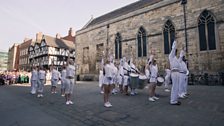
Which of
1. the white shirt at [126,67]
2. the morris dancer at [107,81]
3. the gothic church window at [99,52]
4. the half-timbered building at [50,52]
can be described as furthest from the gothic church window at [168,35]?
the half-timbered building at [50,52]

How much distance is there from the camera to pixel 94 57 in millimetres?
29016

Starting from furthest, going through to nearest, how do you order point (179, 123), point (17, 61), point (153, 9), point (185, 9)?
point (17, 61) < point (153, 9) < point (185, 9) < point (179, 123)

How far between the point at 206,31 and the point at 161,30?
16.0ft

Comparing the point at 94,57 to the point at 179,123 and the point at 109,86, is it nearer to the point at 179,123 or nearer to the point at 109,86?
the point at 109,86

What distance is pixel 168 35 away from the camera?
1908 cm

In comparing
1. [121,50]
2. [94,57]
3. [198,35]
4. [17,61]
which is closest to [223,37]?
[198,35]

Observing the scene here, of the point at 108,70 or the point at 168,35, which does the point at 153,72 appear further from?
the point at 168,35

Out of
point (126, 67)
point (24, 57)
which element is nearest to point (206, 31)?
point (126, 67)

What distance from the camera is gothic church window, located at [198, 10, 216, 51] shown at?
1604cm

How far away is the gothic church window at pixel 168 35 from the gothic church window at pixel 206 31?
2890 mm

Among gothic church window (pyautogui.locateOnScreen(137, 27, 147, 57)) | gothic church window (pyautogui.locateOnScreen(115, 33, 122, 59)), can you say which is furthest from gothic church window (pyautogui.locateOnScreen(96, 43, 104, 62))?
gothic church window (pyautogui.locateOnScreen(137, 27, 147, 57))

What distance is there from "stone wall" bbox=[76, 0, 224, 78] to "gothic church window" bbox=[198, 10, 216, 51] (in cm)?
37

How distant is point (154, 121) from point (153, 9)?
19.1 m

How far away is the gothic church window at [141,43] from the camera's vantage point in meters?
21.6
